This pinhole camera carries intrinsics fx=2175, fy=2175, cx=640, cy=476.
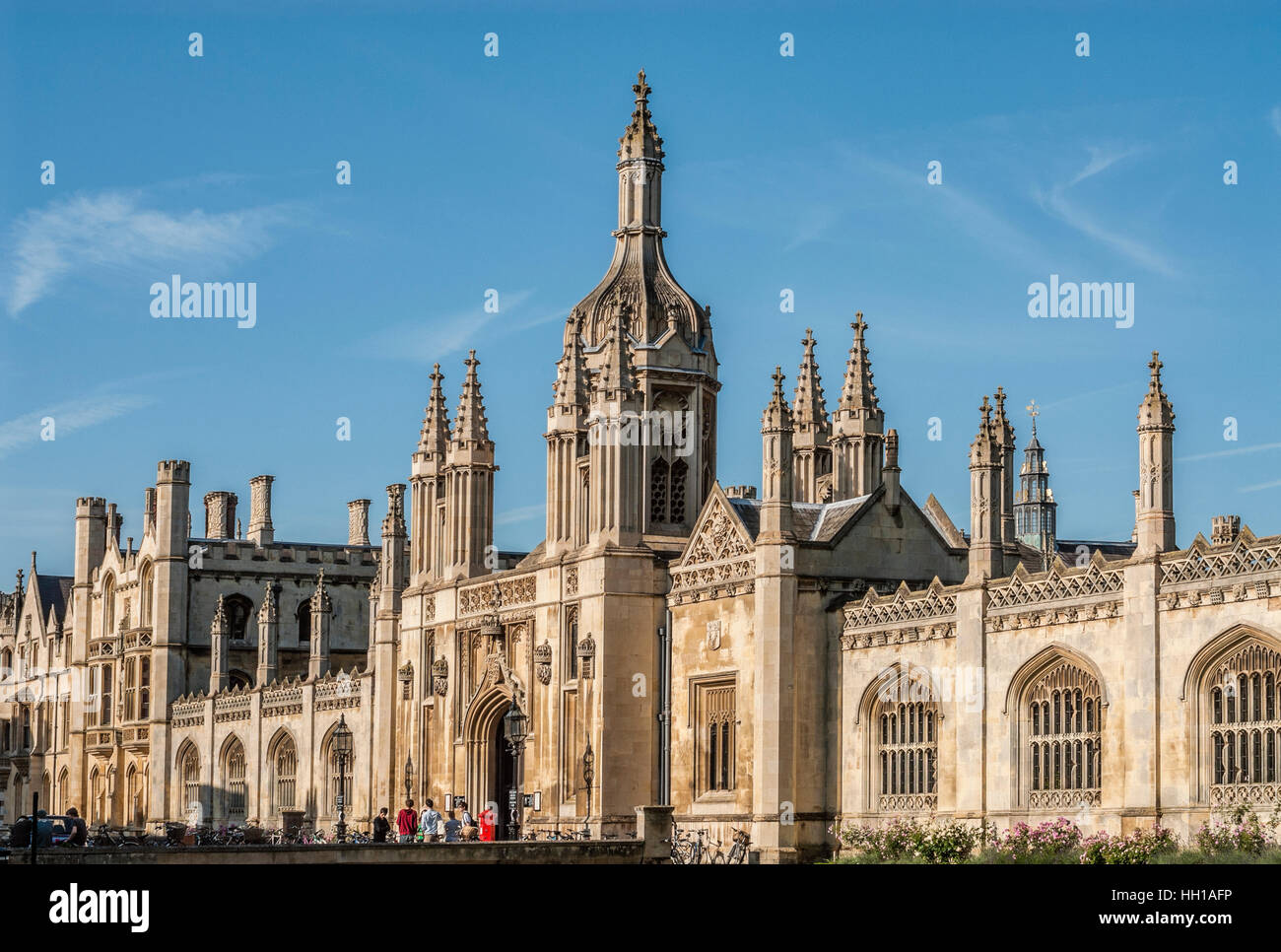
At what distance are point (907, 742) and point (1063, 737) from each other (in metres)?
4.54

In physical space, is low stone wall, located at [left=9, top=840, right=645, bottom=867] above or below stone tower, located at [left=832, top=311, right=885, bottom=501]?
below

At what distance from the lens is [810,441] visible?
48.7 meters

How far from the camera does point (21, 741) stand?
92.2m

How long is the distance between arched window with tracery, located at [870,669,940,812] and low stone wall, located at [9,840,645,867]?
4.85 m

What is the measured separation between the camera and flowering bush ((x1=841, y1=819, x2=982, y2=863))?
37.4 meters

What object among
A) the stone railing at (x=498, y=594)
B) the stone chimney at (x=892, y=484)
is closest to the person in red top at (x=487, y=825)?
the stone railing at (x=498, y=594)

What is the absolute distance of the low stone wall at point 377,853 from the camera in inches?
1401

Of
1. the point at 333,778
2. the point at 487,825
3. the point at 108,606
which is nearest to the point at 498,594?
the point at 487,825

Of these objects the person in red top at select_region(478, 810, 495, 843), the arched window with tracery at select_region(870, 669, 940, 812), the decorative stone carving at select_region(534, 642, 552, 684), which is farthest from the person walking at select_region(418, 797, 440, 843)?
the arched window with tracery at select_region(870, 669, 940, 812)

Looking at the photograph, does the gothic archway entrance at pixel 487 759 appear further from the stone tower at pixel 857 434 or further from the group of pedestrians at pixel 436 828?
the stone tower at pixel 857 434

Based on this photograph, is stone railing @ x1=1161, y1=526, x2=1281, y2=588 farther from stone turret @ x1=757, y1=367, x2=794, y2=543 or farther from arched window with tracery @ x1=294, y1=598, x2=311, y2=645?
arched window with tracery @ x1=294, y1=598, x2=311, y2=645

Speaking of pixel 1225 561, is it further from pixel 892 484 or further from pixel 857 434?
pixel 857 434
